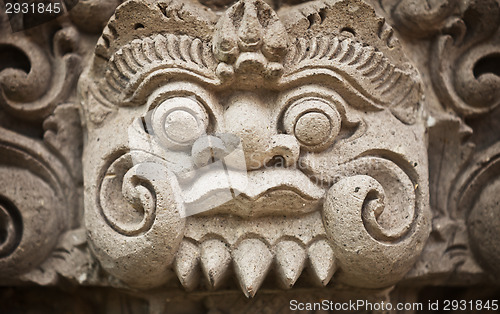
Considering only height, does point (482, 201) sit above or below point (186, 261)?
above

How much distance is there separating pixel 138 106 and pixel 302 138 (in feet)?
1.27

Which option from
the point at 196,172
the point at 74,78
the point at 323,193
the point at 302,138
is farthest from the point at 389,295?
the point at 74,78

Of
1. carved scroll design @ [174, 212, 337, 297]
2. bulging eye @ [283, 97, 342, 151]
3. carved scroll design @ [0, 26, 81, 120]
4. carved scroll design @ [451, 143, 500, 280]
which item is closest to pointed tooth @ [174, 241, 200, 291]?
carved scroll design @ [174, 212, 337, 297]

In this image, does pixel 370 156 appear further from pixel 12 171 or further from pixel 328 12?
pixel 12 171

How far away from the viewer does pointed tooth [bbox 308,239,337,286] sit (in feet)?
4.20

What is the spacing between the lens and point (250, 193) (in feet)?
4.11

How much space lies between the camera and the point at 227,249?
1.29 meters

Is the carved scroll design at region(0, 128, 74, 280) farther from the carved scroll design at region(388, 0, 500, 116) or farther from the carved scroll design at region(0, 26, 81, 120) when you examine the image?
the carved scroll design at region(388, 0, 500, 116)

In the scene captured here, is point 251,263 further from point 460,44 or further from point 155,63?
point 460,44

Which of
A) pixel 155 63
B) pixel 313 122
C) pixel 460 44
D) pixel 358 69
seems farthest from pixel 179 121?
pixel 460 44

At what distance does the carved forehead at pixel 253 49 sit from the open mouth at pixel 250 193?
0.21 meters

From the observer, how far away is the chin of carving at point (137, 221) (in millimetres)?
1259

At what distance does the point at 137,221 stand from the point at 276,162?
0.33 m

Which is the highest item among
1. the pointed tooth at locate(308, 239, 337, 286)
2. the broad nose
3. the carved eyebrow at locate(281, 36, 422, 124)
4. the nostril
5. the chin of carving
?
the carved eyebrow at locate(281, 36, 422, 124)
